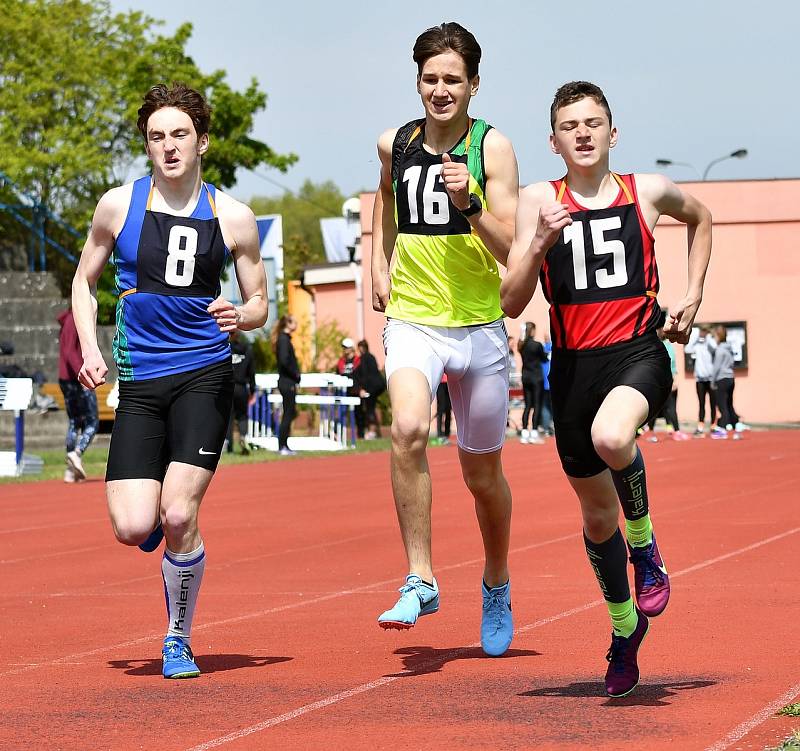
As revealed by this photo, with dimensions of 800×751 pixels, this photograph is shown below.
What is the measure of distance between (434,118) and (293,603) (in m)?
3.16

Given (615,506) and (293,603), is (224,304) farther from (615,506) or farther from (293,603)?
(293,603)

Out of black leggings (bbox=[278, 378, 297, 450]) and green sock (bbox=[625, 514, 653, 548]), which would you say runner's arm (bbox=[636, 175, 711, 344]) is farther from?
black leggings (bbox=[278, 378, 297, 450])

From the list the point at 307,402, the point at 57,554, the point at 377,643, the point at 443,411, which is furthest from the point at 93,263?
the point at 443,411

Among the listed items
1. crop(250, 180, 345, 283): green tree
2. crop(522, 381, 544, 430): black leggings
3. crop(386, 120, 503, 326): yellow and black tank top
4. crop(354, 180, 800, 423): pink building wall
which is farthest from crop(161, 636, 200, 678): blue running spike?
crop(250, 180, 345, 283): green tree

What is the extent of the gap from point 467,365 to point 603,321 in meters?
1.11

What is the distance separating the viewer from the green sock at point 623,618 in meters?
5.52

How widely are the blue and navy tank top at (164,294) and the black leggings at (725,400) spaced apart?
23.2 meters

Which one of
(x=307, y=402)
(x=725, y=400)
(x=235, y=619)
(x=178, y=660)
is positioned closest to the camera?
(x=178, y=660)

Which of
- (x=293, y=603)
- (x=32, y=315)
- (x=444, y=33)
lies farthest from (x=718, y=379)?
(x=444, y=33)

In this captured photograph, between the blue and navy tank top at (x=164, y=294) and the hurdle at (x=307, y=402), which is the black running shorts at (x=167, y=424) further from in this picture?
the hurdle at (x=307, y=402)

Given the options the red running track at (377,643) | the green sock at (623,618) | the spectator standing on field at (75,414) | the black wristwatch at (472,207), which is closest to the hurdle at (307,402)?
the spectator standing on field at (75,414)

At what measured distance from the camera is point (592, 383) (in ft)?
18.3

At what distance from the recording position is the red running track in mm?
5090

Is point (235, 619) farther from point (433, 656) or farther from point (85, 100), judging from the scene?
point (85, 100)
